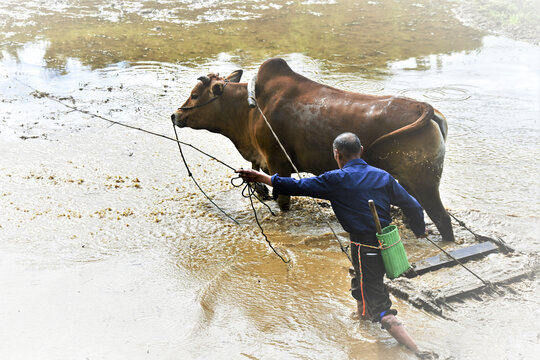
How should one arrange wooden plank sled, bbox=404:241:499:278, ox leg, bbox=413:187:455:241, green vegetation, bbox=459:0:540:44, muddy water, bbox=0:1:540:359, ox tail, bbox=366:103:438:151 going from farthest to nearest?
green vegetation, bbox=459:0:540:44
ox leg, bbox=413:187:455:241
ox tail, bbox=366:103:438:151
wooden plank sled, bbox=404:241:499:278
muddy water, bbox=0:1:540:359

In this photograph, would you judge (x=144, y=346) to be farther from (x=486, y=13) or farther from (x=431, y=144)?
(x=486, y=13)

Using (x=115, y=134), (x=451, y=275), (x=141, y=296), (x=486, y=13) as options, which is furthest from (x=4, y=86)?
(x=486, y=13)

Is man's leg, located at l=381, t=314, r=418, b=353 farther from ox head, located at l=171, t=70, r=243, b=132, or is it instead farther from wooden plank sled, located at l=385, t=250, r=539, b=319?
ox head, located at l=171, t=70, r=243, b=132

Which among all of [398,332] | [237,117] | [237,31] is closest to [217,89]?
[237,117]

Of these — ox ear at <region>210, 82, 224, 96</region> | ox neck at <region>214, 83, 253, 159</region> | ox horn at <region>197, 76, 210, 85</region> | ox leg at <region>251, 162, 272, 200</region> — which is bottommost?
ox leg at <region>251, 162, 272, 200</region>

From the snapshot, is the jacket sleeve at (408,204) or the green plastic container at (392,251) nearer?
the green plastic container at (392,251)

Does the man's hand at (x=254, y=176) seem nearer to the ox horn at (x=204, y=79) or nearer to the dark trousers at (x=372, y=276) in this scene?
the dark trousers at (x=372, y=276)

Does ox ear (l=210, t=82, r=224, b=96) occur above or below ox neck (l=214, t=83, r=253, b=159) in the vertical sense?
above

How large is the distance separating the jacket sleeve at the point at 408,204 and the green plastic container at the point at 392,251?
0.23 m

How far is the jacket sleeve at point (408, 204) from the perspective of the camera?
388cm

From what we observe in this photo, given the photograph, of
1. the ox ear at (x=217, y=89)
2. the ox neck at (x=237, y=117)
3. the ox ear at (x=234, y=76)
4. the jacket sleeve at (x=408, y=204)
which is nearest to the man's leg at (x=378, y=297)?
the jacket sleeve at (x=408, y=204)

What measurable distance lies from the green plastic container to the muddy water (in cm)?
58

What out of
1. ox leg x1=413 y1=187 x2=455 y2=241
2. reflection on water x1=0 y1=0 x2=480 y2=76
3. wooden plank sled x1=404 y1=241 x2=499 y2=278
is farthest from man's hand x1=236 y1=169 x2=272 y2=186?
reflection on water x1=0 y1=0 x2=480 y2=76

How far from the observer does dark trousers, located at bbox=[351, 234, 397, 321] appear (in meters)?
3.86
